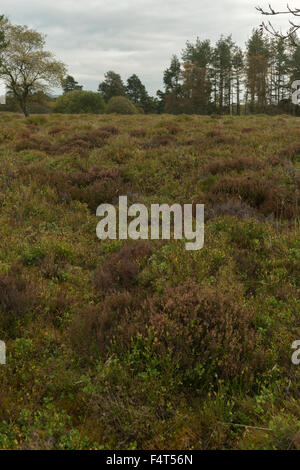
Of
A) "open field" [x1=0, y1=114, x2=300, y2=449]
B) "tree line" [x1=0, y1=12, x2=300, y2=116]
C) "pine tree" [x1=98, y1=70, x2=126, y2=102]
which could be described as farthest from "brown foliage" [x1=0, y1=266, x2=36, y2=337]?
"pine tree" [x1=98, y1=70, x2=126, y2=102]

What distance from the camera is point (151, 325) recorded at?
11.2ft

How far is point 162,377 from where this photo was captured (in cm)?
288

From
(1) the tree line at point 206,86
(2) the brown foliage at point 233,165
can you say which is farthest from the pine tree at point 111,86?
(2) the brown foliage at point 233,165

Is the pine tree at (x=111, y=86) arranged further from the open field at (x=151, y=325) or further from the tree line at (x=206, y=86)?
the open field at (x=151, y=325)

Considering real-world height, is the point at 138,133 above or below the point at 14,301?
above

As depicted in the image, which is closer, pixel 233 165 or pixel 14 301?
pixel 14 301

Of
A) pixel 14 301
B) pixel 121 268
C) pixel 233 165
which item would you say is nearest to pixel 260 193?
pixel 233 165

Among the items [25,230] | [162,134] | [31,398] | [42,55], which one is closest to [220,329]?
[31,398]

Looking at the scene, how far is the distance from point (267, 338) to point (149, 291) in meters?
1.58

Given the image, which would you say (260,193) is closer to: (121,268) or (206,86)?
(121,268)

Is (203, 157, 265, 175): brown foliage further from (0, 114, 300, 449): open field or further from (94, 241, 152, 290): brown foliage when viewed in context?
(94, 241, 152, 290): brown foliage

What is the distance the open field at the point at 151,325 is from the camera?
2.57 m
